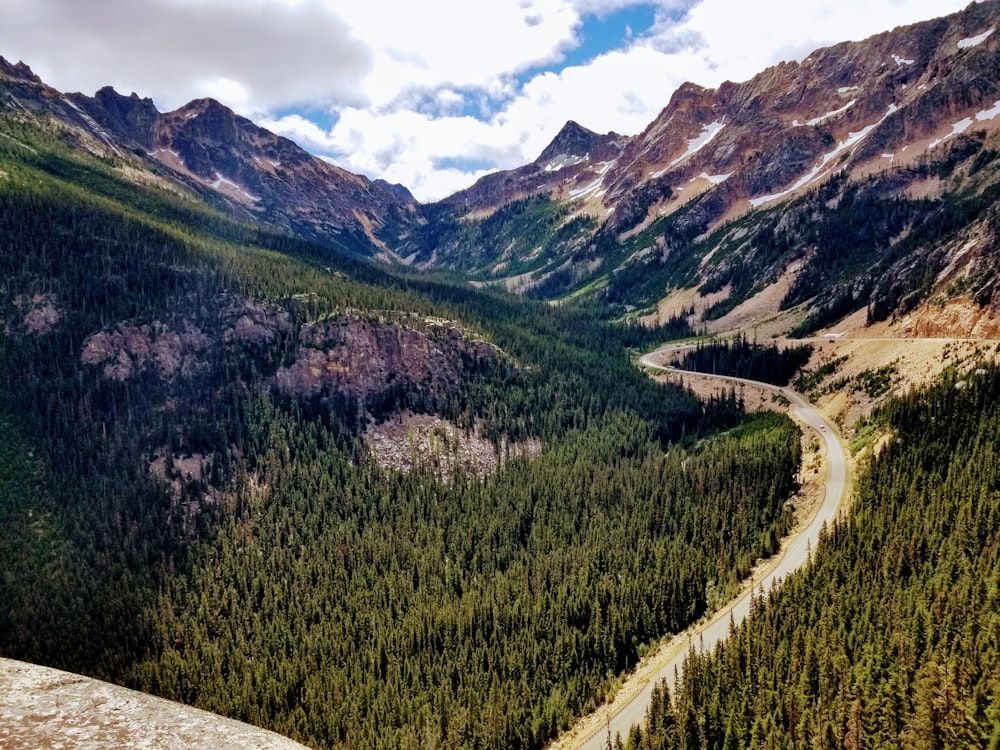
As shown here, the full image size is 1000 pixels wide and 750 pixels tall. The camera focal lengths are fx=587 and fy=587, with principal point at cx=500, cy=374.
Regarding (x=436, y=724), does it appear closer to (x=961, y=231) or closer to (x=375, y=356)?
(x=375, y=356)

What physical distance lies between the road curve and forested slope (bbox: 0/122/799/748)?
2.99 m

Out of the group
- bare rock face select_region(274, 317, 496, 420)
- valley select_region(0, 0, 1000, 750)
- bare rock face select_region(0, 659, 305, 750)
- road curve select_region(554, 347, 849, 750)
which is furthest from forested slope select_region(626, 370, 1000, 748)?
bare rock face select_region(274, 317, 496, 420)

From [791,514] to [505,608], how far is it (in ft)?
153

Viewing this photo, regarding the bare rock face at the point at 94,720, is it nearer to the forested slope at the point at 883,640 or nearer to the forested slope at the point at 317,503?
the forested slope at the point at 883,640

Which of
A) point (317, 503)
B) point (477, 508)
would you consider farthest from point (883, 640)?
point (317, 503)

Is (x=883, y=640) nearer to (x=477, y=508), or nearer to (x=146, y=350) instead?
(x=477, y=508)

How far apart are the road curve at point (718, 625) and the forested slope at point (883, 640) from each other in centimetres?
566

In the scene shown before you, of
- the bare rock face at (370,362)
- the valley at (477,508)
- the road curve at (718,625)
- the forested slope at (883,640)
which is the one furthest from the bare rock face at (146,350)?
the forested slope at (883,640)

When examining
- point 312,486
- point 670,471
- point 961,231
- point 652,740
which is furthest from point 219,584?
point 961,231

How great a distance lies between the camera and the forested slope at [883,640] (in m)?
43.5

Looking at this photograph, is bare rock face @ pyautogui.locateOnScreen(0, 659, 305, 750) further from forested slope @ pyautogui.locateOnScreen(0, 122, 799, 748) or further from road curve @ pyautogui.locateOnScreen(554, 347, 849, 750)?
forested slope @ pyautogui.locateOnScreen(0, 122, 799, 748)

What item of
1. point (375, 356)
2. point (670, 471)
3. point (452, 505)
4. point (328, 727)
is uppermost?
point (375, 356)

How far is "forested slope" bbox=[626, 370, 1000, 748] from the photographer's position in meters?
43.5

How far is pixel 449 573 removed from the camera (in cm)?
9638
